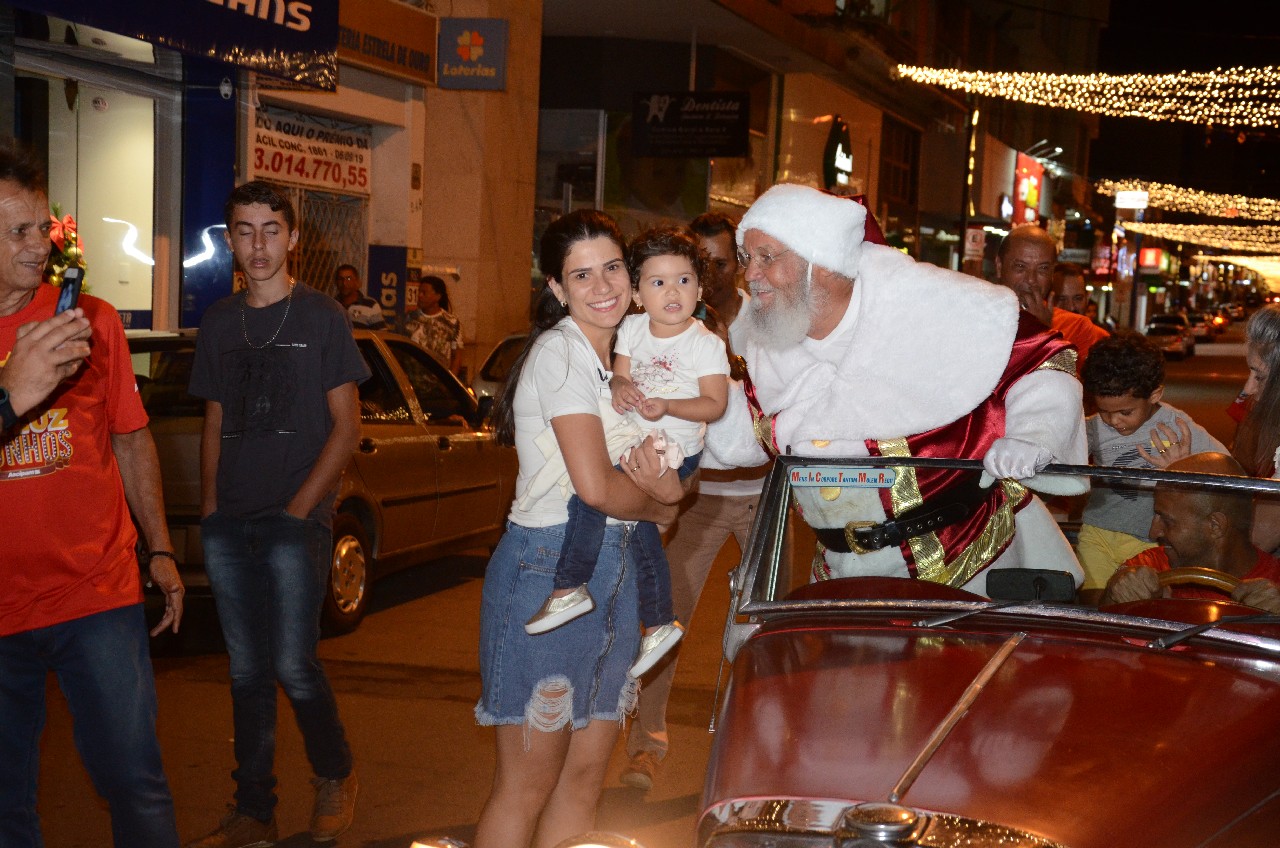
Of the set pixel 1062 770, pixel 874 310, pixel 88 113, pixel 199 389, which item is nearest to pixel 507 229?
pixel 88 113

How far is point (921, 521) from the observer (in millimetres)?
3510

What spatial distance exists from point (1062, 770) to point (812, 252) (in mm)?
1856

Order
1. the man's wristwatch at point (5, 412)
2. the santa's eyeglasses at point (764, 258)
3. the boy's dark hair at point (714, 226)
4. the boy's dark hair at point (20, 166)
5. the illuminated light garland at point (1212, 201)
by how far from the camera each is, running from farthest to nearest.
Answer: the illuminated light garland at point (1212, 201)
the boy's dark hair at point (714, 226)
the santa's eyeglasses at point (764, 258)
the boy's dark hair at point (20, 166)
the man's wristwatch at point (5, 412)

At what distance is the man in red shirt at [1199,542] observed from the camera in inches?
131

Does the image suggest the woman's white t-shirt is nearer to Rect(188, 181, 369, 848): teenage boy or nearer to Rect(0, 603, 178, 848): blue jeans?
Rect(0, 603, 178, 848): blue jeans

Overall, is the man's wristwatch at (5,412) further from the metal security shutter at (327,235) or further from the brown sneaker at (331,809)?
the metal security shutter at (327,235)

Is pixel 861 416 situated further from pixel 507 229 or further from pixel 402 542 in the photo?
pixel 507 229

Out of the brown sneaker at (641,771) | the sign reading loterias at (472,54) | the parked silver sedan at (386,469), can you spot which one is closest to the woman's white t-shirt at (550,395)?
the brown sneaker at (641,771)

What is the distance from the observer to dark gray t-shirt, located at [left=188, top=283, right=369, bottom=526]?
4.55 metres

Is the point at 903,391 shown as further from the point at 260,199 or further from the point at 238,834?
the point at 238,834

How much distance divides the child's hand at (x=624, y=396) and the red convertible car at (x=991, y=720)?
68 cm

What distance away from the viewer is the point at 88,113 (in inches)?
452

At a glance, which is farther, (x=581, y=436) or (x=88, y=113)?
(x=88, y=113)

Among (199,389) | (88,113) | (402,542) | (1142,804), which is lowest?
(402,542)
